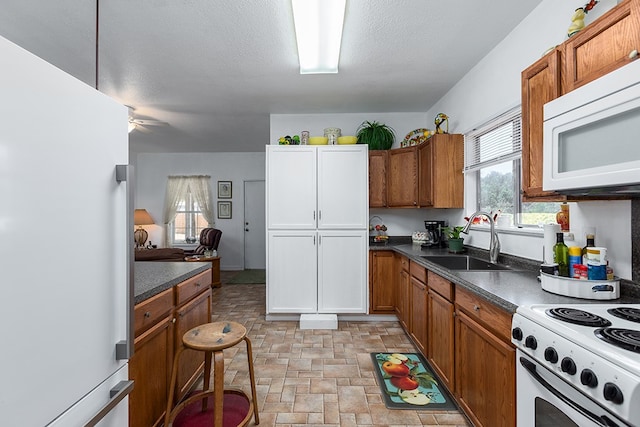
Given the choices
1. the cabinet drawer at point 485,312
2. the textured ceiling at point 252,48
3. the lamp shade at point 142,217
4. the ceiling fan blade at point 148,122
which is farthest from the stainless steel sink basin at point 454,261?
the lamp shade at point 142,217

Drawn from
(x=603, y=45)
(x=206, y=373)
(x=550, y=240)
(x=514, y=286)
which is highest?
(x=603, y=45)

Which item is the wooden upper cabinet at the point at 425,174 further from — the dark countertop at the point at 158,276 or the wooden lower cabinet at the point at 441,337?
the dark countertop at the point at 158,276

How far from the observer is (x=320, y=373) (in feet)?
7.97

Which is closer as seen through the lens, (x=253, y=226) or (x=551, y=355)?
(x=551, y=355)

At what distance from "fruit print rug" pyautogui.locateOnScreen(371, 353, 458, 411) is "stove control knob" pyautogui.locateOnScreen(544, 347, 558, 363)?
4.02ft

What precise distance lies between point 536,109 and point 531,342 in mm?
1185

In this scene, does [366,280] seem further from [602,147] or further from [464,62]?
[602,147]

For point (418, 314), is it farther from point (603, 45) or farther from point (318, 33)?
point (318, 33)

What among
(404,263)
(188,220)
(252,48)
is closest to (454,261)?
(404,263)

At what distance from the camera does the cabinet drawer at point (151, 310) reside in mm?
1424

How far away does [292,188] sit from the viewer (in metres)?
3.52

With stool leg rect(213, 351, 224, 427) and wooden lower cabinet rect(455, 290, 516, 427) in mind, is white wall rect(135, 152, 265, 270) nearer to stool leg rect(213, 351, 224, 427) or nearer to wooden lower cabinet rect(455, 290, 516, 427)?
stool leg rect(213, 351, 224, 427)

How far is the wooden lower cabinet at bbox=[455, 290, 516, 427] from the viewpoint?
1.33 meters

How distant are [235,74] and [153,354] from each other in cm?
249
